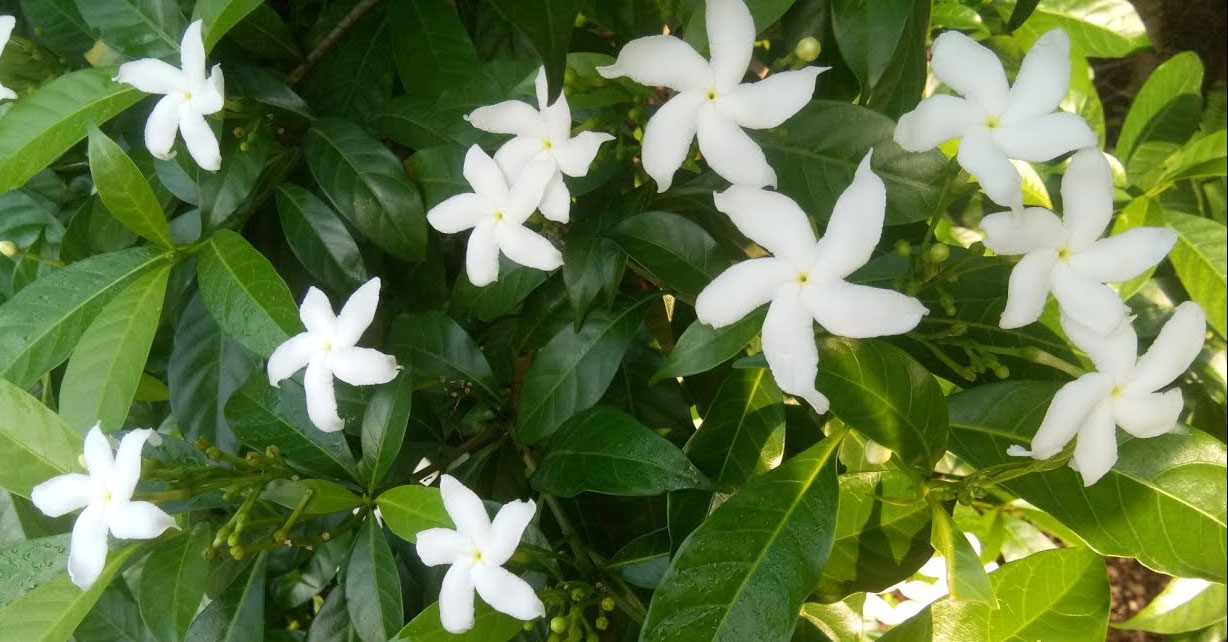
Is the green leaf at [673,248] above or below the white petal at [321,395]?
above

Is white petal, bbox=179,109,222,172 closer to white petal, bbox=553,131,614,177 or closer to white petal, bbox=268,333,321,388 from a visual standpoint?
white petal, bbox=268,333,321,388

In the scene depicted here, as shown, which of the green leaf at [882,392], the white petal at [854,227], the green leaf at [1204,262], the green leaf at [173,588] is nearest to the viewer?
the white petal at [854,227]

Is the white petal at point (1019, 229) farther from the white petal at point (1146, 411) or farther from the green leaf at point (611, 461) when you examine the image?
the green leaf at point (611, 461)

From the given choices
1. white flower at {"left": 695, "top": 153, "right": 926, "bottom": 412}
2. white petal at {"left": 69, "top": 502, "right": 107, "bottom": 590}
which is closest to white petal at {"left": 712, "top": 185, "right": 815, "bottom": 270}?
white flower at {"left": 695, "top": 153, "right": 926, "bottom": 412}

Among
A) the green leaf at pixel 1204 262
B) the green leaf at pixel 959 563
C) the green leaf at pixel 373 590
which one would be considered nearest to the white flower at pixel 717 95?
the green leaf at pixel 959 563

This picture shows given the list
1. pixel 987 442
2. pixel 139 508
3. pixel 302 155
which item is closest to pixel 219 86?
pixel 302 155

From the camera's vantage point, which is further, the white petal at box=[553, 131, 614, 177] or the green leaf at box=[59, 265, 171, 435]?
the green leaf at box=[59, 265, 171, 435]

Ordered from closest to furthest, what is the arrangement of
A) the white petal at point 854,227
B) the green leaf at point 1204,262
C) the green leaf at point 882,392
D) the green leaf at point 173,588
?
the white petal at point 854,227 < the green leaf at point 882,392 < the green leaf at point 173,588 < the green leaf at point 1204,262
